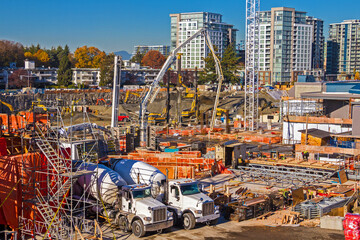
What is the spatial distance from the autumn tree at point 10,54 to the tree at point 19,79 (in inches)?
464

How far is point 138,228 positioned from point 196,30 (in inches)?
5988

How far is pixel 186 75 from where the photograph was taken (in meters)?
116

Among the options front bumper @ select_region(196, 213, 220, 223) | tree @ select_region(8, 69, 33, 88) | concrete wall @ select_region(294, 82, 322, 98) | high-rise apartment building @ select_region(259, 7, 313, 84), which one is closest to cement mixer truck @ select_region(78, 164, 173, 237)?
front bumper @ select_region(196, 213, 220, 223)

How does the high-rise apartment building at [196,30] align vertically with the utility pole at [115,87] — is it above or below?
above

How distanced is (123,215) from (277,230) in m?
6.11

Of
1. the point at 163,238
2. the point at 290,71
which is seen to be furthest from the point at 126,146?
the point at 290,71

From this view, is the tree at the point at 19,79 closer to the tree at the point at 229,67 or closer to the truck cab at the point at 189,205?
the tree at the point at 229,67

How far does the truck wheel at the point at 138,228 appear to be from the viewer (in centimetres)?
1825

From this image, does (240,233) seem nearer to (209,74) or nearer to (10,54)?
(209,74)

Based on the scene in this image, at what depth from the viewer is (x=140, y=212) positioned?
1856 centimetres

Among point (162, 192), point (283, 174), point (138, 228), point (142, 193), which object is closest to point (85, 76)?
point (283, 174)

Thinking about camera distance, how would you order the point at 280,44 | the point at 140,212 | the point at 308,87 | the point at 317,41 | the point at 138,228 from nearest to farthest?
the point at 138,228
the point at 140,212
the point at 308,87
the point at 280,44
the point at 317,41

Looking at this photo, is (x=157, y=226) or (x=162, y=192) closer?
(x=157, y=226)

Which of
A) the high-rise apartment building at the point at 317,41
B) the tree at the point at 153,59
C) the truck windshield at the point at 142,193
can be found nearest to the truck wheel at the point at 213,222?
the truck windshield at the point at 142,193
